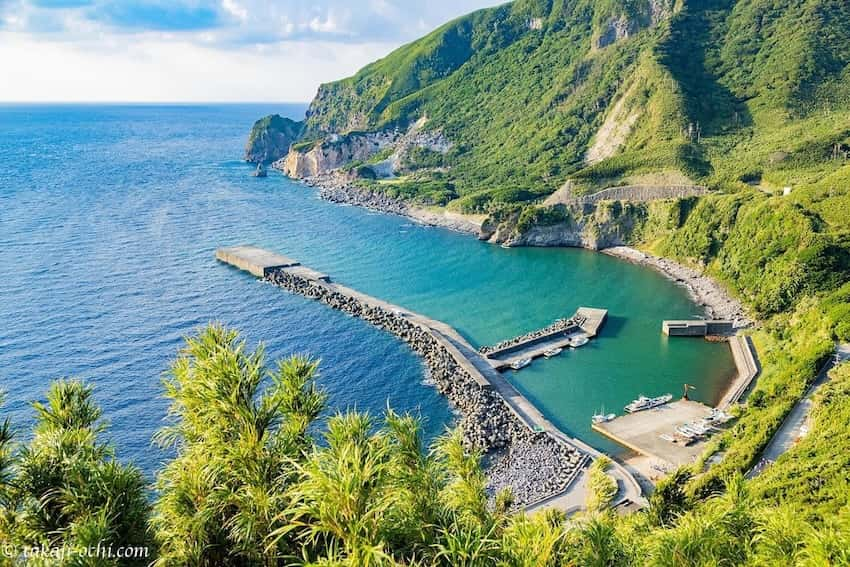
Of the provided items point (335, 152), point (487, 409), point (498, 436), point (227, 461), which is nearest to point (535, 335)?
point (487, 409)

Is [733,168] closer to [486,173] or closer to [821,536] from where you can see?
[486,173]

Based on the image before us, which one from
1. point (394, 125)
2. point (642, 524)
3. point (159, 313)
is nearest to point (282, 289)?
point (159, 313)

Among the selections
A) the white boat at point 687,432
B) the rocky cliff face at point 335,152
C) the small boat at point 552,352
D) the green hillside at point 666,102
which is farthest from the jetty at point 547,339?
the rocky cliff face at point 335,152

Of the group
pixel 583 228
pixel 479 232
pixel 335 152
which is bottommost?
pixel 479 232

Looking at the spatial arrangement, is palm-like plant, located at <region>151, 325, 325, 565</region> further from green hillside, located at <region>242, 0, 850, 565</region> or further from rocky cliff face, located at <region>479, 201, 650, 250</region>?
rocky cliff face, located at <region>479, 201, 650, 250</region>

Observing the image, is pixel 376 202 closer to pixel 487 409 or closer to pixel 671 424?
pixel 487 409

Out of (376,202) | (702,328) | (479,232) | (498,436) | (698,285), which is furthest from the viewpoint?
(376,202)
